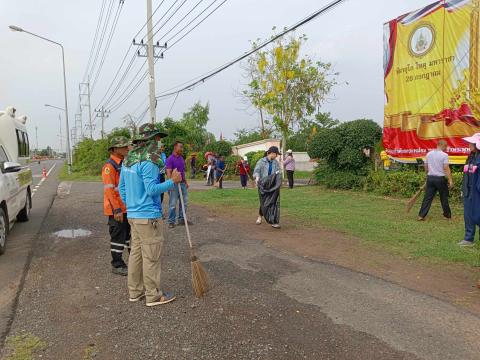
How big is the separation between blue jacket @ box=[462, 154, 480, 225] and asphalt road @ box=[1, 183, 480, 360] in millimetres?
1920

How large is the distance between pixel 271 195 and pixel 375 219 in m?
2.61

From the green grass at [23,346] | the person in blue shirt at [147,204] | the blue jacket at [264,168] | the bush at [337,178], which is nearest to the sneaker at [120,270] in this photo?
the person in blue shirt at [147,204]

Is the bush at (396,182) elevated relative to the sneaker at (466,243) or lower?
elevated

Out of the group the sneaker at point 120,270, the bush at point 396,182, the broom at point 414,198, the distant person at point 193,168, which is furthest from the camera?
the distant person at point 193,168

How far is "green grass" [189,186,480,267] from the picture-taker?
21.9ft

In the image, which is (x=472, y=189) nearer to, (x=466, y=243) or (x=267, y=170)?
(x=466, y=243)

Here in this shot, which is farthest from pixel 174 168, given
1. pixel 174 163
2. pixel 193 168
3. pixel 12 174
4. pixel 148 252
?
pixel 193 168

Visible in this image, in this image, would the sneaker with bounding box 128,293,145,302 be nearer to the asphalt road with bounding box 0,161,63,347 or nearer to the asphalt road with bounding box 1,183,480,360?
the asphalt road with bounding box 1,183,480,360

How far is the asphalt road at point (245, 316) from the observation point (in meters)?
3.49

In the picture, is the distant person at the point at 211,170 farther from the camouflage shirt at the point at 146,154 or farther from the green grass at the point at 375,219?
the camouflage shirt at the point at 146,154

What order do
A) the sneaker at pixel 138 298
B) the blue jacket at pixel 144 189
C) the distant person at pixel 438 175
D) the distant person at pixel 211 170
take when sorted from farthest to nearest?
1. the distant person at pixel 211 170
2. the distant person at pixel 438 175
3. the sneaker at pixel 138 298
4. the blue jacket at pixel 144 189

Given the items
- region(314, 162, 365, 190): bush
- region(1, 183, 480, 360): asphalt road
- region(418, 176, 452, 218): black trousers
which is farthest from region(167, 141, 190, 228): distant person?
region(314, 162, 365, 190): bush

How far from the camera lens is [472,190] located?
245 inches

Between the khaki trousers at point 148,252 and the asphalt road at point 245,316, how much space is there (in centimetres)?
23
